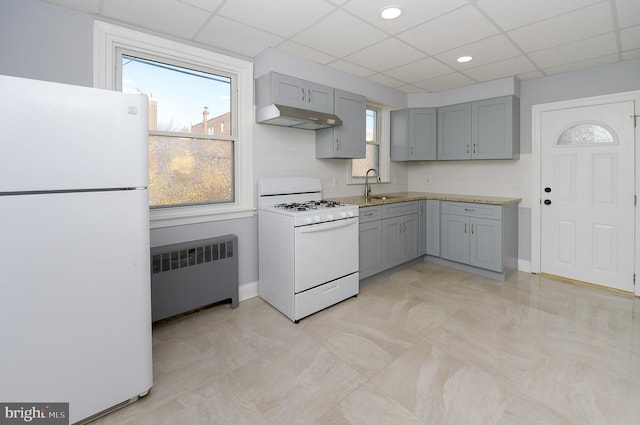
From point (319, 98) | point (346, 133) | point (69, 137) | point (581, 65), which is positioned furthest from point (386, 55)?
point (69, 137)

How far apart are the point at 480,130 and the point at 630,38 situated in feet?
4.97

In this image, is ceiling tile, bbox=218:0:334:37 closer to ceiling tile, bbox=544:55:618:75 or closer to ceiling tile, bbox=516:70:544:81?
ceiling tile, bbox=516:70:544:81

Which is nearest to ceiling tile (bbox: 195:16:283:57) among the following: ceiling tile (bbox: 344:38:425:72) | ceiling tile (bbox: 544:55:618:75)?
ceiling tile (bbox: 344:38:425:72)

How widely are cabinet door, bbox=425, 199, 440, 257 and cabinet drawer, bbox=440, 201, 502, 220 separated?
0.10 metres

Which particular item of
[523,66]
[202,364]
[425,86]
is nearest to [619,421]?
[202,364]

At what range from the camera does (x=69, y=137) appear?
1.40m

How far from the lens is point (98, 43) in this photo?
7.27 ft

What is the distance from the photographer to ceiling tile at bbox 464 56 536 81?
3.19m

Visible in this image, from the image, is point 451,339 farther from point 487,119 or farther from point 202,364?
point 487,119

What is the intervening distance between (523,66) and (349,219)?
2.59 m

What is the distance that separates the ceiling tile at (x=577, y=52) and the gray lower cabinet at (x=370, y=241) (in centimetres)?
226

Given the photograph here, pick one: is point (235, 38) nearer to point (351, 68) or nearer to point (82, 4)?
point (82, 4)

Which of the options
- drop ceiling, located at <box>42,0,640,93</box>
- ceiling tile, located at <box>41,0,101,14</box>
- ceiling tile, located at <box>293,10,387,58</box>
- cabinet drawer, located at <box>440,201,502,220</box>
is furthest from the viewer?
cabinet drawer, located at <box>440,201,502,220</box>

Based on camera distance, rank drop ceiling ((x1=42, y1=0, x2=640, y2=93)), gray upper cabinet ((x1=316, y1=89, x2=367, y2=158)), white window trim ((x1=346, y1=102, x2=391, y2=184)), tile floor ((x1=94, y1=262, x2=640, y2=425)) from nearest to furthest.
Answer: tile floor ((x1=94, y1=262, x2=640, y2=425)), drop ceiling ((x1=42, y1=0, x2=640, y2=93)), gray upper cabinet ((x1=316, y1=89, x2=367, y2=158)), white window trim ((x1=346, y1=102, x2=391, y2=184))
